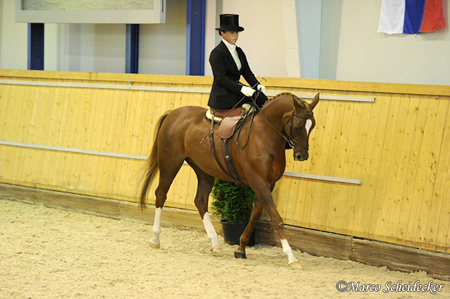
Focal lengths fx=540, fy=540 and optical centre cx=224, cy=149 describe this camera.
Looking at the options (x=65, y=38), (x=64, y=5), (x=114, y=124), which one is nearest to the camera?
(x=114, y=124)

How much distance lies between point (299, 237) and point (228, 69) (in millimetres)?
2037

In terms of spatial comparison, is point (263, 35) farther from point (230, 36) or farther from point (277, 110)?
point (277, 110)

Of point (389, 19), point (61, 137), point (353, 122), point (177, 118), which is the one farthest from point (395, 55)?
point (61, 137)

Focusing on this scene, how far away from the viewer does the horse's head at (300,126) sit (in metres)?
4.89

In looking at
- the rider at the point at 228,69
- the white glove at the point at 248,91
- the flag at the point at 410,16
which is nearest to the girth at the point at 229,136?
the rider at the point at 228,69

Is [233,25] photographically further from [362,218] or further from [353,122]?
[362,218]

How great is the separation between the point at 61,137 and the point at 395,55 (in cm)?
494

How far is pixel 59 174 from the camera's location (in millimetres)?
8094

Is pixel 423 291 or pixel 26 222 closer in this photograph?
pixel 423 291

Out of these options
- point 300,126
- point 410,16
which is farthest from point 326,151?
point 410,16

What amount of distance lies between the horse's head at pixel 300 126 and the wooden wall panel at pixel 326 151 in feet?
Answer: 3.44

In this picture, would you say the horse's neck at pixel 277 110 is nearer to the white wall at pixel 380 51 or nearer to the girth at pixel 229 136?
the girth at pixel 229 136

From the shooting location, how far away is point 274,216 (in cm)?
510

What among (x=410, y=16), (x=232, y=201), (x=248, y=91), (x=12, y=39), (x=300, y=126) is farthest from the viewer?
(x=12, y=39)
